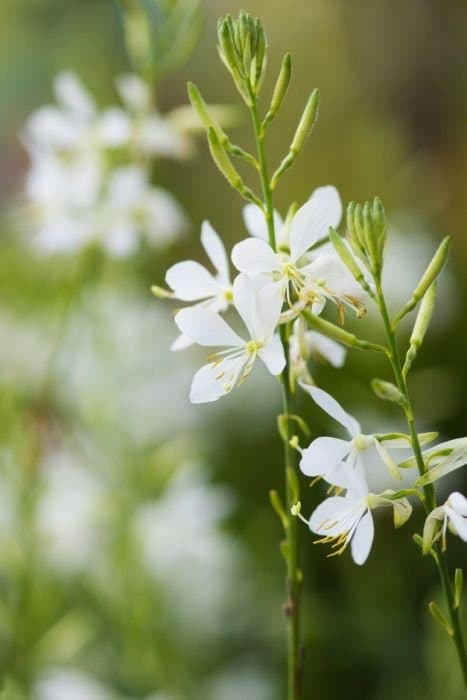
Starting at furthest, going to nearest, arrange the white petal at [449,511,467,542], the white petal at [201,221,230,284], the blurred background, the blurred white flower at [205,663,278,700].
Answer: the blurred white flower at [205,663,278,700], the blurred background, the white petal at [201,221,230,284], the white petal at [449,511,467,542]

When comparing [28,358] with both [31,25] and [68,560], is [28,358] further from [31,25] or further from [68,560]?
[31,25]

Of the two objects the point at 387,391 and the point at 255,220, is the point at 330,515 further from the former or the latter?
the point at 255,220

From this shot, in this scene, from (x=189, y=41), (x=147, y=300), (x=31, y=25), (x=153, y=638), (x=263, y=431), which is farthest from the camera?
(x=31, y=25)

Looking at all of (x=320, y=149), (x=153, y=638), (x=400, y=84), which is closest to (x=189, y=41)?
(x=153, y=638)

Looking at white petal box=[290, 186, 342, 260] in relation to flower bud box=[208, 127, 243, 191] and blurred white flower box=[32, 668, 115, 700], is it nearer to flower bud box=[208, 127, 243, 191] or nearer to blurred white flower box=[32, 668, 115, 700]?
flower bud box=[208, 127, 243, 191]

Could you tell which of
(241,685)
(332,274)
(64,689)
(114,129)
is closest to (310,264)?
(332,274)

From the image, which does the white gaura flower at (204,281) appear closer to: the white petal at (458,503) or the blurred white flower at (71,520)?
the white petal at (458,503)

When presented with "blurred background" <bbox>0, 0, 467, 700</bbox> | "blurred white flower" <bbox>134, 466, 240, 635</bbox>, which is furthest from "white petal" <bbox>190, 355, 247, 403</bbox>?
"blurred white flower" <bbox>134, 466, 240, 635</bbox>
